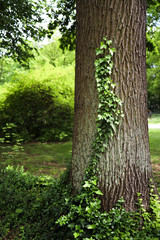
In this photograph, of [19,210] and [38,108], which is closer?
[19,210]

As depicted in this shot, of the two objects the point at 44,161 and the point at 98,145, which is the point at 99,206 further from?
the point at 44,161

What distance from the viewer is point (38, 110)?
996 cm

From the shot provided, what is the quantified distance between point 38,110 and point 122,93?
26.5ft

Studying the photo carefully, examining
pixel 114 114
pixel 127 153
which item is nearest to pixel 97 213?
pixel 127 153

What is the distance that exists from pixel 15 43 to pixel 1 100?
12.7ft

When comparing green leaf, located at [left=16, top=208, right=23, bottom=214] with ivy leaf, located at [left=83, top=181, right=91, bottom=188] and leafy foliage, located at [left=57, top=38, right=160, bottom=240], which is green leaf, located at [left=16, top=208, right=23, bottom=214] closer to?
leafy foliage, located at [left=57, top=38, right=160, bottom=240]

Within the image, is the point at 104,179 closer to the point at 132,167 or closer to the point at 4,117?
the point at 132,167

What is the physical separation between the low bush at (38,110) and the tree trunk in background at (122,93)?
723 cm

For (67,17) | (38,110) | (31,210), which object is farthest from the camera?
(38,110)

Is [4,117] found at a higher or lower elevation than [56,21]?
lower

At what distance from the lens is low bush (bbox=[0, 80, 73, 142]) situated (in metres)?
9.74

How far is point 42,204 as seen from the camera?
303 cm

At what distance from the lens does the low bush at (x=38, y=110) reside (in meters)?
9.74

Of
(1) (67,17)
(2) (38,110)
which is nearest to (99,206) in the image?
(1) (67,17)
